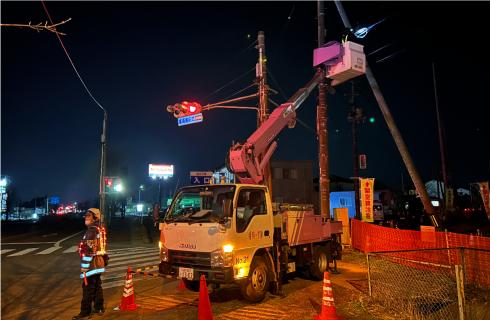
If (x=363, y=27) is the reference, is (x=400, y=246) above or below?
below

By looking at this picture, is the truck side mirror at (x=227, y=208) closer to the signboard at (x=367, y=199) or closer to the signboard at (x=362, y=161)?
the signboard at (x=367, y=199)

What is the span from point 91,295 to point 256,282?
3.32m

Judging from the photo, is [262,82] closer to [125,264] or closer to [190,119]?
[190,119]

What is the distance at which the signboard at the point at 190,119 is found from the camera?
15.8 m

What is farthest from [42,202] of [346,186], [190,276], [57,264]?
[190,276]

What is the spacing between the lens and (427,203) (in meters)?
16.8

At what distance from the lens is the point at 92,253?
6.90 meters

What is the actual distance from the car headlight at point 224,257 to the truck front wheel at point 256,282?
2.32ft

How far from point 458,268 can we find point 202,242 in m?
4.51

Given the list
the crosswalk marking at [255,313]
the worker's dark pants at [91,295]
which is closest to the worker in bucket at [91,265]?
the worker's dark pants at [91,295]

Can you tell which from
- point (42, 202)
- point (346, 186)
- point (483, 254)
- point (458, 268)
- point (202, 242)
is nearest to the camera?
point (458, 268)

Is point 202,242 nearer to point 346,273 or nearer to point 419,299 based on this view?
point 419,299

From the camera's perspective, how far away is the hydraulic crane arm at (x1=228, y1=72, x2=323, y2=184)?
9.36m

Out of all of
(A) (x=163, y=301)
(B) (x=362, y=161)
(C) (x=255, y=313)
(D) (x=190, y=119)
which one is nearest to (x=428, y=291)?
(C) (x=255, y=313)
